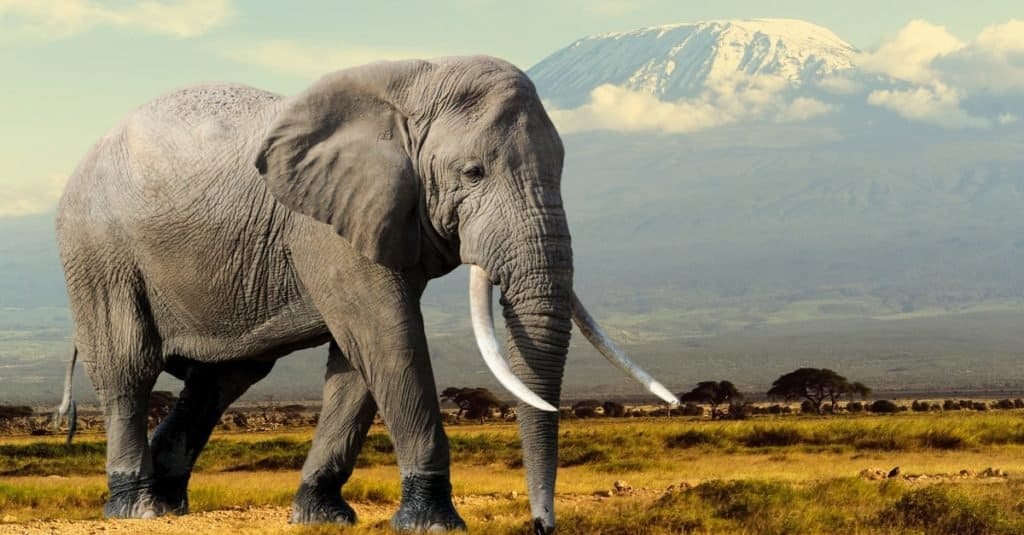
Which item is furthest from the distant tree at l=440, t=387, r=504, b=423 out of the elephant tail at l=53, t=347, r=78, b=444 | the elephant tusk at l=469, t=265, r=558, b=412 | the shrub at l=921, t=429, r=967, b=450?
the elephant tusk at l=469, t=265, r=558, b=412

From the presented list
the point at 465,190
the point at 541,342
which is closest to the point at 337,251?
the point at 465,190

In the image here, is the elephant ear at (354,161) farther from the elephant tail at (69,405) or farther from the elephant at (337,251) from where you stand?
the elephant tail at (69,405)

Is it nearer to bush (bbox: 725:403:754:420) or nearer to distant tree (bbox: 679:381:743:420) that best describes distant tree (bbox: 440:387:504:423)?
bush (bbox: 725:403:754:420)

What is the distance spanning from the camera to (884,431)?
35.3 metres

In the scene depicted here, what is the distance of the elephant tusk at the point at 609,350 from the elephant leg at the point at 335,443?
2589mm

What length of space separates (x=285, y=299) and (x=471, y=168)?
97.5 inches

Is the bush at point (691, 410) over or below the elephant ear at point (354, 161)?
below

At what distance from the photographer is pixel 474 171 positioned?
42.0ft

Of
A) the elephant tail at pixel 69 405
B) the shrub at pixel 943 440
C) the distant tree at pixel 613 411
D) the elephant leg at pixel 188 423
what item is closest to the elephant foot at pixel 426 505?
the elephant leg at pixel 188 423

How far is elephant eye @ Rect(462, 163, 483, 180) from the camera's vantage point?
1279 cm

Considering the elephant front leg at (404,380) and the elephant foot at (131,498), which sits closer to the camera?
the elephant front leg at (404,380)

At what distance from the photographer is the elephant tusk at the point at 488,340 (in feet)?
41.0

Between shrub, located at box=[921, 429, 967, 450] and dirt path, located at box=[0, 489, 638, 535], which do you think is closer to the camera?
dirt path, located at box=[0, 489, 638, 535]

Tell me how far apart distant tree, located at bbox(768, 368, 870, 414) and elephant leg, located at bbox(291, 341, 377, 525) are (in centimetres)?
6795
